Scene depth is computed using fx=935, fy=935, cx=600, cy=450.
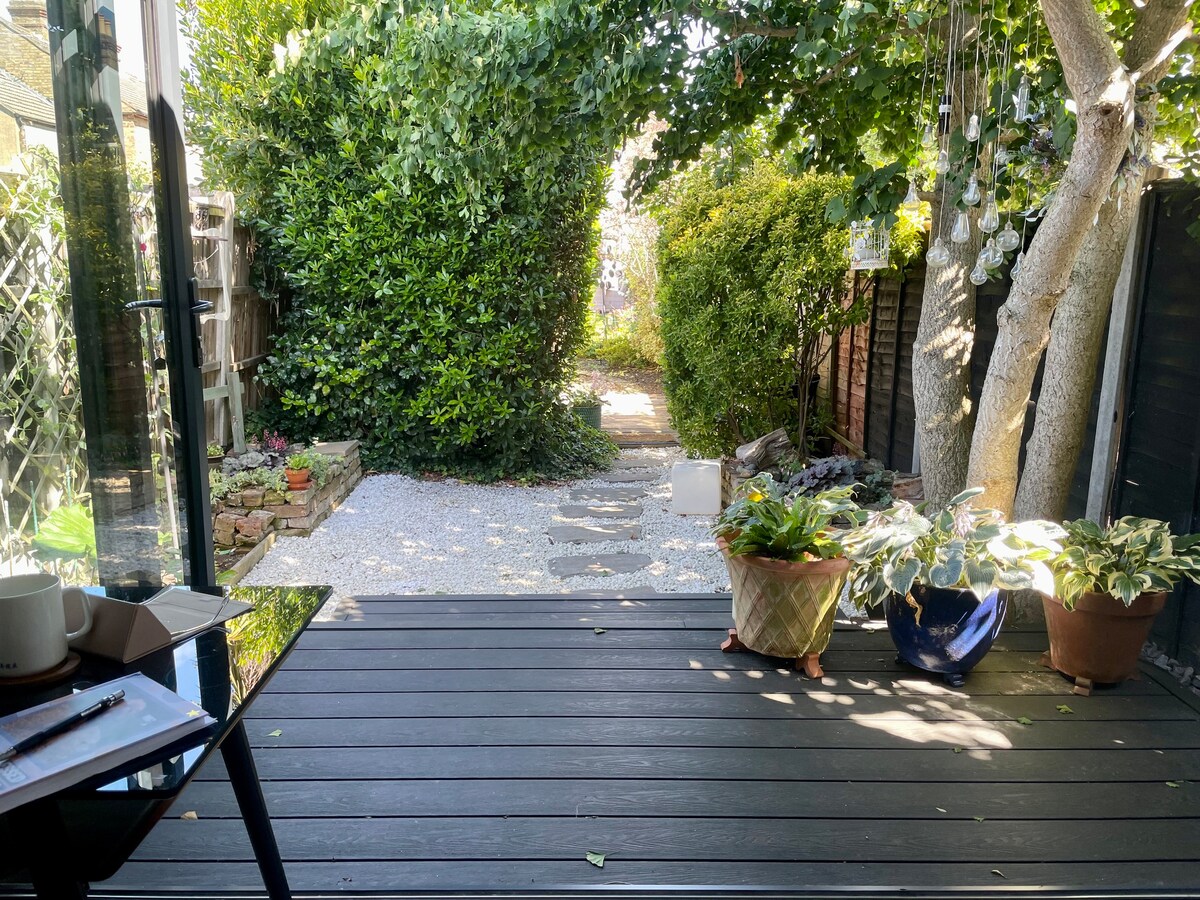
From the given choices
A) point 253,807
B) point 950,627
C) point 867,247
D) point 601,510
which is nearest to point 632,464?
point 601,510

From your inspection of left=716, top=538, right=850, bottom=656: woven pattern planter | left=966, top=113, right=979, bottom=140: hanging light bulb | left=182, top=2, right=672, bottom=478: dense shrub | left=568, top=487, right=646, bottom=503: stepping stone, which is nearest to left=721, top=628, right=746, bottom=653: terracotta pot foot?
left=716, top=538, right=850, bottom=656: woven pattern planter

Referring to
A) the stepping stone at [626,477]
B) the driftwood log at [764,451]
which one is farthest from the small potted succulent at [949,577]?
the stepping stone at [626,477]

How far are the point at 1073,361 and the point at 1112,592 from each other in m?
0.76

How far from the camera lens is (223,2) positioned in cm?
575

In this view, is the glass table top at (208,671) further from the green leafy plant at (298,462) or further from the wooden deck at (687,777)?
the green leafy plant at (298,462)

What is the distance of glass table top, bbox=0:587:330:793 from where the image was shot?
1094mm

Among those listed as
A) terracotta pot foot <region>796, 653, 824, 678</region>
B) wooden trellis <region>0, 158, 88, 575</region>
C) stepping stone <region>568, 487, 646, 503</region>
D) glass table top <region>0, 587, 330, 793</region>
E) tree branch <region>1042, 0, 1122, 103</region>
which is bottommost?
stepping stone <region>568, 487, 646, 503</region>

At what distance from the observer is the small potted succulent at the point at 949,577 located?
2488 mm

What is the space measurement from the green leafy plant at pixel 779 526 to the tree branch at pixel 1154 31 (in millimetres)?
1511

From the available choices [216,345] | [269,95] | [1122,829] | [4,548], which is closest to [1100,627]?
[1122,829]

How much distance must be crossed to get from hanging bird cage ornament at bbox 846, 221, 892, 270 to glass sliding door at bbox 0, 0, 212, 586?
2.82m

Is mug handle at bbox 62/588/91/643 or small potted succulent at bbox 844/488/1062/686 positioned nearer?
mug handle at bbox 62/588/91/643

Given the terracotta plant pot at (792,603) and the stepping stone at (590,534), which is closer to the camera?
the terracotta plant pot at (792,603)

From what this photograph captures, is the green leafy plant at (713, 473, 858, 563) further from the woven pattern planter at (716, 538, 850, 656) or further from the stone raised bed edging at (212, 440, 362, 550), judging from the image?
the stone raised bed edging at (212, 440, 362, 550)
